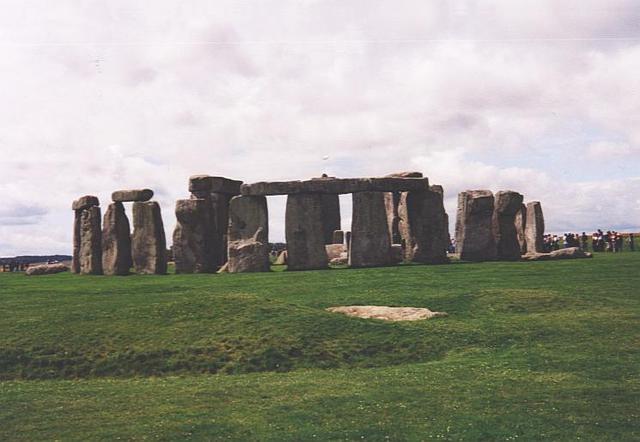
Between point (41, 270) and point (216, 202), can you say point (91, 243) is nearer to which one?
point (41, 270)

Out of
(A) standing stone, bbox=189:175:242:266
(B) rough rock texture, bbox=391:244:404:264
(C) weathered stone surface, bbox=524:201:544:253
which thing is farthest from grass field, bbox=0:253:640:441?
(C) weathered stone surface, bbox=524:201:544:253

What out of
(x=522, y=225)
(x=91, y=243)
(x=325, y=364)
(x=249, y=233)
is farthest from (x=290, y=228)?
(x=325, y=364)

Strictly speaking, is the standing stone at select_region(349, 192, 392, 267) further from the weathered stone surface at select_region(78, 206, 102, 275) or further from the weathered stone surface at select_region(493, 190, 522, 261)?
the weathered stone surface at select_region(78, 206, 102, 275)

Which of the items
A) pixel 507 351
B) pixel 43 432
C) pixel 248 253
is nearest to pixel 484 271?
pixel 248 253

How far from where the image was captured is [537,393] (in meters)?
12.4

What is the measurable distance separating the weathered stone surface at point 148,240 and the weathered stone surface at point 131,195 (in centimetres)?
58

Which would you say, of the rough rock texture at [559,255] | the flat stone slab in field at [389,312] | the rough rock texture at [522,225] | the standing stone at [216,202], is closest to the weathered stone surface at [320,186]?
the standing stone at [216,202]

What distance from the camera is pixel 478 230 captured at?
119 ft

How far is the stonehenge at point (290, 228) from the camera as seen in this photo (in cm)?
3506

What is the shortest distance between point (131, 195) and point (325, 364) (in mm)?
23423

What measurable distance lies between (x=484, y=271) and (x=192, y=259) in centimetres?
1434

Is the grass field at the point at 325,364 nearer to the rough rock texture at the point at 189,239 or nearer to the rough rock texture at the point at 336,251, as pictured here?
the rough rock texture at the point at 189,239

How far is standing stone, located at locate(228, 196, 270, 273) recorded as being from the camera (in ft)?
113

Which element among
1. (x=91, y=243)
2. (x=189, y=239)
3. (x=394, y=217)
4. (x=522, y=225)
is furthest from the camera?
(x=394, y=217)
